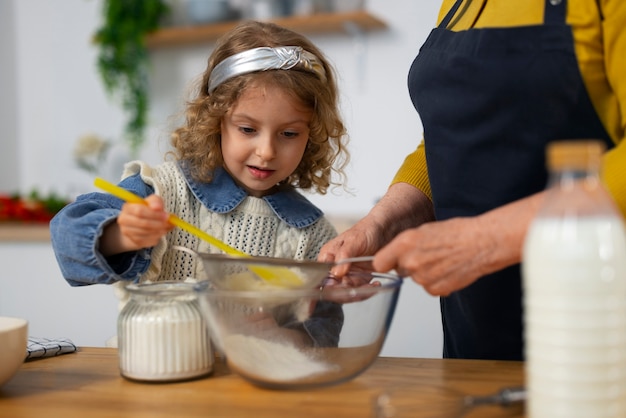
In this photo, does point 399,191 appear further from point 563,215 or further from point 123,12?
point 123,12

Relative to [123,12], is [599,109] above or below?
below

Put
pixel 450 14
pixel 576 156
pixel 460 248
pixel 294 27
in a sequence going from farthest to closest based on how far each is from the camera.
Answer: pixel 294 27 < pixel 450 14 < pixel 460 248 < pixel 576 156

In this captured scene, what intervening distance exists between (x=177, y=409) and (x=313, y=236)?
2.40ft

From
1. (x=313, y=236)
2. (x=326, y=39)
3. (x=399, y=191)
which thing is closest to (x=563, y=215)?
(x=399, y=191)

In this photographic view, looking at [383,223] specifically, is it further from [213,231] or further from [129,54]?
[129,54]

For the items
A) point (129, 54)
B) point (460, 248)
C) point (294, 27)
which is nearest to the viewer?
point (460, 248)

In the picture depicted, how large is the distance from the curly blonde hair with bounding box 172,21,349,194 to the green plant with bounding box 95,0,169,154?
6.06 feet

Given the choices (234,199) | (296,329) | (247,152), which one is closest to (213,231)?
(234,199)

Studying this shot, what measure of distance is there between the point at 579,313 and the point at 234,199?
0.90m

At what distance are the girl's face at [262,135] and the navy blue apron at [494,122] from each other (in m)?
0.27

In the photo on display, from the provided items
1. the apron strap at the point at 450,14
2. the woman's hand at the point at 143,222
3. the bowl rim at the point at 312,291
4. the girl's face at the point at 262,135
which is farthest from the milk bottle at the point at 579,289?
the girl's face at the point at 262,135

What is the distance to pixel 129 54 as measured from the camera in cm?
324

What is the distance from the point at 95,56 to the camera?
3.42m

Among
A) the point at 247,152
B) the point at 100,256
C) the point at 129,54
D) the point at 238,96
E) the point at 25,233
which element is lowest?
the point at 25,233
